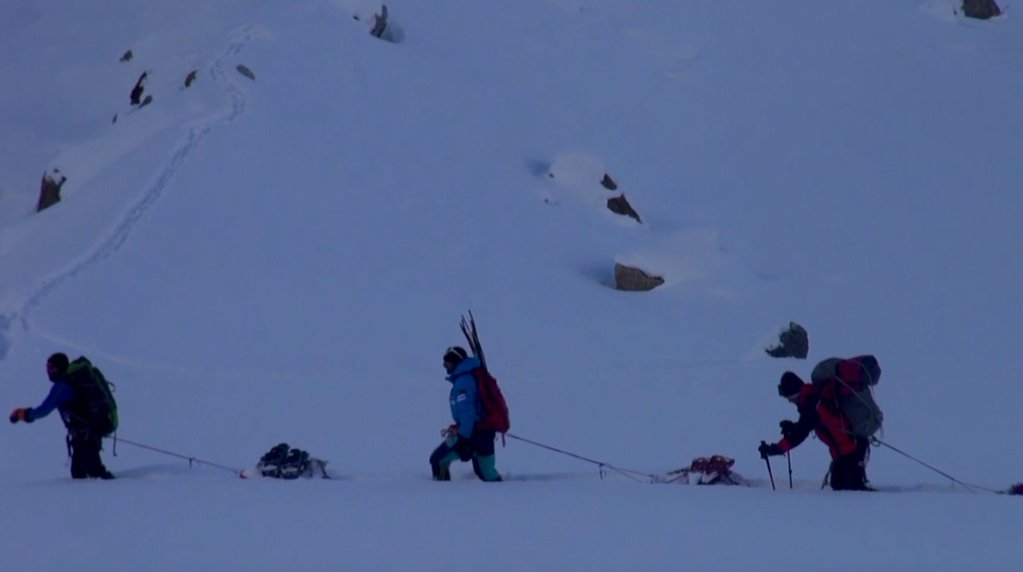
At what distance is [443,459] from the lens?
23.3 ft

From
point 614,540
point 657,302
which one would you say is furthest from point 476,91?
point 614,540

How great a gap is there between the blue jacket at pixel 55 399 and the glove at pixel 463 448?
224 centimetres

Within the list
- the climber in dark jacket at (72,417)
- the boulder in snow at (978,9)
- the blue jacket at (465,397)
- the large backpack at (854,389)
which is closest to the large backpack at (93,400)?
the climber in dark jacket at (72,417)

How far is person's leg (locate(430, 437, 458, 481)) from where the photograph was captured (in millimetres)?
7027

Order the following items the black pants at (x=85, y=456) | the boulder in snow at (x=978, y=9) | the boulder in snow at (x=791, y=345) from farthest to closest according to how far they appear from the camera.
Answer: the boulder in snow at (x=978, y=9), the boulder in snow at (x=791, y=345), the black pants at (x=85, y=456)

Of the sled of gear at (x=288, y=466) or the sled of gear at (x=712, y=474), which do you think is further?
the sled of gear at (x=288, y=466)

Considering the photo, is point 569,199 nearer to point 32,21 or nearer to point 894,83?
point 894,83

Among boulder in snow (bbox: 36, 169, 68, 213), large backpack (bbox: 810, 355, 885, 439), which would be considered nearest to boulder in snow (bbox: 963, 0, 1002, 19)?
boulder in snow (bbox: 36, 169, 68, 213)

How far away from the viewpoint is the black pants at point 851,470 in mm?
6539

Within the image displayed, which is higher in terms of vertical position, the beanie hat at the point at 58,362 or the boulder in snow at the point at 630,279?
the boulder in snow at the point at 630,279

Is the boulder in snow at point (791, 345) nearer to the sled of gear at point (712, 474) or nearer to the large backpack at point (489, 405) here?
the sled of gear at point (712, 474)

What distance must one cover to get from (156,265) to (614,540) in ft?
29.9

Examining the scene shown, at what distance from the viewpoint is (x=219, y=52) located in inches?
838

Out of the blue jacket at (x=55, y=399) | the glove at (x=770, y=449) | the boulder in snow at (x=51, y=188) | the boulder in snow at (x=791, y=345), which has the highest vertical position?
the boulder in snow at (x=51, y=188)
